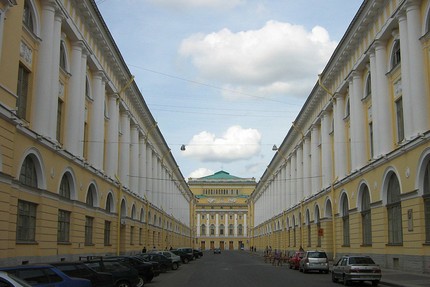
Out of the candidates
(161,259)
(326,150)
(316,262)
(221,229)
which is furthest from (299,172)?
(221,229)

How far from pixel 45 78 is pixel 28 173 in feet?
14.8

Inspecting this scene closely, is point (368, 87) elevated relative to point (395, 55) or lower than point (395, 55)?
lower

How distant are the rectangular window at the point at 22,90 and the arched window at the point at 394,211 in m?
20.0

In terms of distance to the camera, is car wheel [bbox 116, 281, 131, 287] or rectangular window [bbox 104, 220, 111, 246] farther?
rectangular window [bbox 104, 220, 111, 246]

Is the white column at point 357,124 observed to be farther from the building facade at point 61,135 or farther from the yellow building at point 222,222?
the yellow building at point 222,222

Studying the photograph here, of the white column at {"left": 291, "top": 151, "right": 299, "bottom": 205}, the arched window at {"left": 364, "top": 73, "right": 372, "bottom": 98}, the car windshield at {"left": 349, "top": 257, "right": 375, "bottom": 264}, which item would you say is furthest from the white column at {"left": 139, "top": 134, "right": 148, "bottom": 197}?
the car windshield at {"left": 349, "top": 257, "right": 375, "bottom": 264}

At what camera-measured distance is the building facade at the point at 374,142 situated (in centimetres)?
2669

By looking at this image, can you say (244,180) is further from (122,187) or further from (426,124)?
(426,124)

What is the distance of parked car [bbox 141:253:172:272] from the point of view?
1388 inches

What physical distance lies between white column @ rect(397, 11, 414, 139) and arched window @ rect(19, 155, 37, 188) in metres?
18.5

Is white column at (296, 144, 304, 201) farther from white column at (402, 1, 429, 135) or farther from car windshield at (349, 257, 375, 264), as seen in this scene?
car windshield at (349, 257, 375, 264)

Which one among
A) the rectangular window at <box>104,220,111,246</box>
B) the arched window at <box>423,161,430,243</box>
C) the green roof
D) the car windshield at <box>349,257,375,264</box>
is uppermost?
the green roof

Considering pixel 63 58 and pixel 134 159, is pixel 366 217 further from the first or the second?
pixel 134 159

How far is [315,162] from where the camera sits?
53094 millimetres
